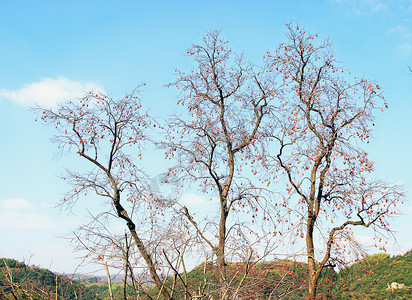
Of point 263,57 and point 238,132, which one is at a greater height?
point 263,57

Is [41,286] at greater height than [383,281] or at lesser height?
lesser

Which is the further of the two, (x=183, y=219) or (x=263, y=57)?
(x=263, y=57)

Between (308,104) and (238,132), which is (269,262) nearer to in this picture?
(238,132)

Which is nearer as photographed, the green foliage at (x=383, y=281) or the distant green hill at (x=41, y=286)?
the distant green hill at (x=41, y=286)

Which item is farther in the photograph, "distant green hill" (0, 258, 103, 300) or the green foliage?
the green foliage

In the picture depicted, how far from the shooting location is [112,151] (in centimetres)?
918

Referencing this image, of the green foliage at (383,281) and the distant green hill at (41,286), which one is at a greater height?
the green foliage at (383,281)

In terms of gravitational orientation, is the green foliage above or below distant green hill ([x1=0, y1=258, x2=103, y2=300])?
above

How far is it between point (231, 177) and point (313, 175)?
8.39 feet

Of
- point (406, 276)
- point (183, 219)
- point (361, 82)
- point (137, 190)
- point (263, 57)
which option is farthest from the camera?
point (406, 276)

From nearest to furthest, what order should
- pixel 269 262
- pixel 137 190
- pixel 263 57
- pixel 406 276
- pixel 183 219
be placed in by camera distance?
pixel 269 262
pixel 137 190
pixel 183 219
pixel 263 57
pixel 406 276

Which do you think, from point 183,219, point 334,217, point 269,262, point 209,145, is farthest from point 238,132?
point 269,262

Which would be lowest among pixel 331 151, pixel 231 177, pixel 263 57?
pixel 231 177

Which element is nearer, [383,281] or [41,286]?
[41,286]
